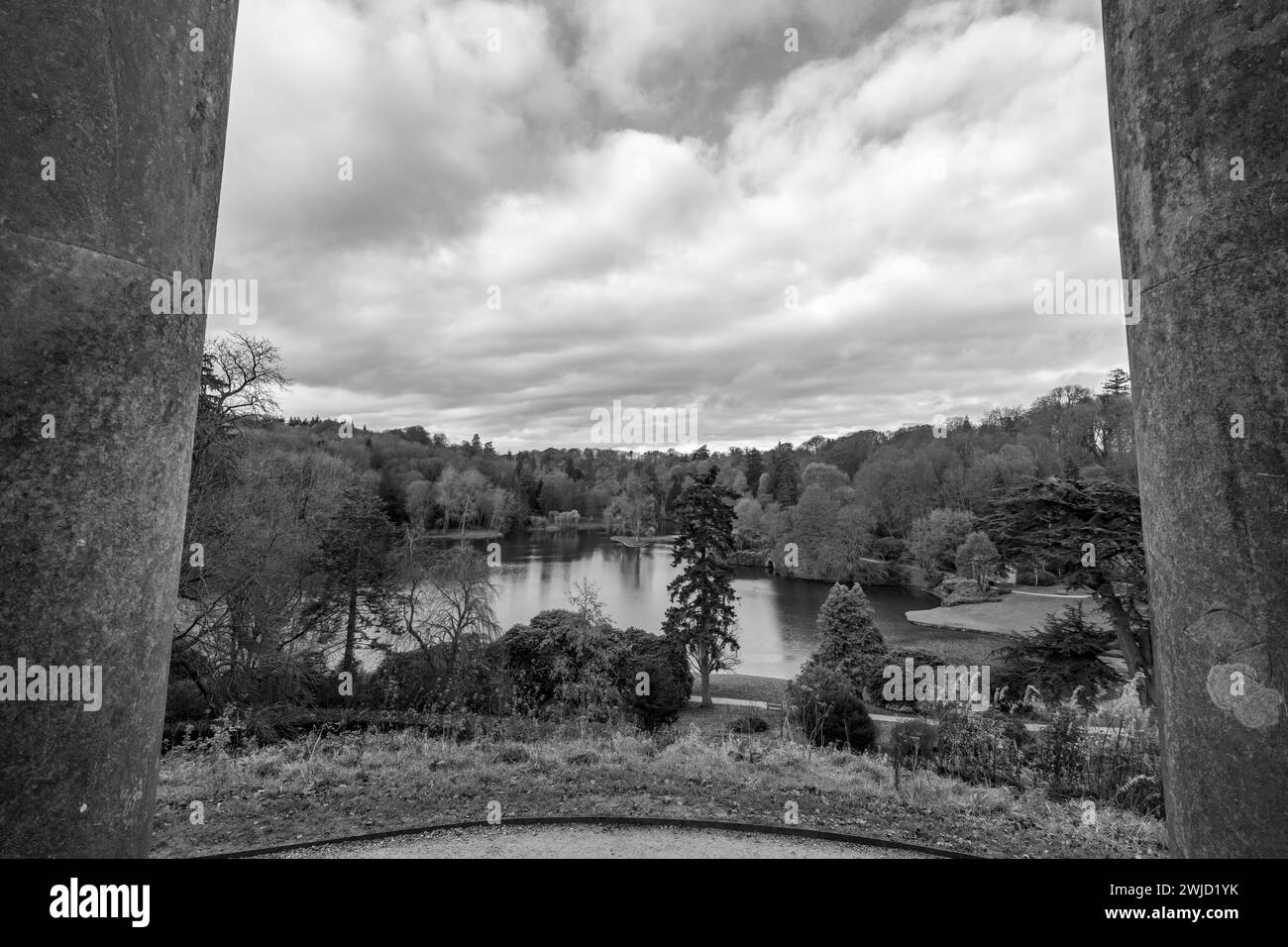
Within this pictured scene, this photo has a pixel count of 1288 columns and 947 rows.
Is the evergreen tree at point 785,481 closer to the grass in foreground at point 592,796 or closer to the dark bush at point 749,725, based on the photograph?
the dark bush at point 749,725

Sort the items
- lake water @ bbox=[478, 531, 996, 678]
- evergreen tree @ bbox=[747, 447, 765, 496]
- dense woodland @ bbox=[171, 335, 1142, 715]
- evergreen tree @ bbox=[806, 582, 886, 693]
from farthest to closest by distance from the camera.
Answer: evergreen tree @ bbox=[747, 447, 765, 496]
lake water @ bbox=[478, 531, 996, 678]
evergreen tree @ bbox=[806, 582, 886, 693]
dense woodland @ bbox=[171, 335, 1142, 715]

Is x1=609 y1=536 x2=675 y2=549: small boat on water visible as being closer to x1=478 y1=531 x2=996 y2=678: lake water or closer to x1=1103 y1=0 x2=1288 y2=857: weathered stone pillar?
x1=478 y1=531 x2=996 y2=678: lake water

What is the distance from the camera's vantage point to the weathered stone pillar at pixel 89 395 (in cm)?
113

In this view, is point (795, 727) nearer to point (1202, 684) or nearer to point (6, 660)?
point (1202, 684)

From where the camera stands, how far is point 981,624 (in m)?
32.9

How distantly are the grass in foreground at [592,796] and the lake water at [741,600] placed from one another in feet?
42.5

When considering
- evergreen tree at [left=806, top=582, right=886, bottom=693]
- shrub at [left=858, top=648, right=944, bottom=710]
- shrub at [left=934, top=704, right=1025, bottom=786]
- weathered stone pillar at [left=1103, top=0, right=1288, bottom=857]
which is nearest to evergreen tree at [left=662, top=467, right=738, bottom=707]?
evergreen tree at [left=806, top=582, right=886, bottom=693]

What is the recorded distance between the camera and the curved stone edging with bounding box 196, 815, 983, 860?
17.2 feet

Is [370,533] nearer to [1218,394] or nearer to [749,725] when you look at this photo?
[749,725]

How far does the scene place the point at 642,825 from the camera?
5848 mm

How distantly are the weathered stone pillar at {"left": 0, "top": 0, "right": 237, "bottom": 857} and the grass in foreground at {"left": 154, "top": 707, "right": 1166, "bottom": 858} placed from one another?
522cm
